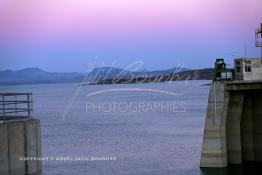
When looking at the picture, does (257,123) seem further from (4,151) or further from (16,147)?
(4,151)

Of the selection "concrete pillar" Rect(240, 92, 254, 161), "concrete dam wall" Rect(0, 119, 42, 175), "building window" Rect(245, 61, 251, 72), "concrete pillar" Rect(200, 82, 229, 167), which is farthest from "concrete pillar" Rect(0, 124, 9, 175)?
"concrete pillar" Rect(240, 92, 254, 161)

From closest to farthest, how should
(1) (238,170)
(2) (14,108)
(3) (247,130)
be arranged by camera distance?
(2) (14,108)
(1) (238,170)
(3) (247,130)

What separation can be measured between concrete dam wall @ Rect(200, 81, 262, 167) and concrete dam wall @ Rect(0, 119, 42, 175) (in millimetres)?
14264

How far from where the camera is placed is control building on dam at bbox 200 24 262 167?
30891 millimetres

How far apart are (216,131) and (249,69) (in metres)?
4.50

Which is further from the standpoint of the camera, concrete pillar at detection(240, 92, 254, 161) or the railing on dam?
concrete pillar at detection(240, 92, 254, 161)

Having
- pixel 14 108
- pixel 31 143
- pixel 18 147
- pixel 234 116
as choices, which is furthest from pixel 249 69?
pixel 18 147

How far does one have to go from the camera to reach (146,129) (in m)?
66.2

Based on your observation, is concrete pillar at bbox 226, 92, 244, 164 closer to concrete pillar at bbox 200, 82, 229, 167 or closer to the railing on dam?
concrete pillar at bbox 200, 82, 229, 167

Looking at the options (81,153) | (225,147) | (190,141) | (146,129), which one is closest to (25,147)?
(225,147)

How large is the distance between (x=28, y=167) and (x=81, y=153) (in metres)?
29.1

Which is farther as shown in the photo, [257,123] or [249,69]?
[257,123]

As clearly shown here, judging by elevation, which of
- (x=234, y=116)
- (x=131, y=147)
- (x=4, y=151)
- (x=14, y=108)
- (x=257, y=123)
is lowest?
(x=131, y=147)

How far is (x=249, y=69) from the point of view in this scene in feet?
108
